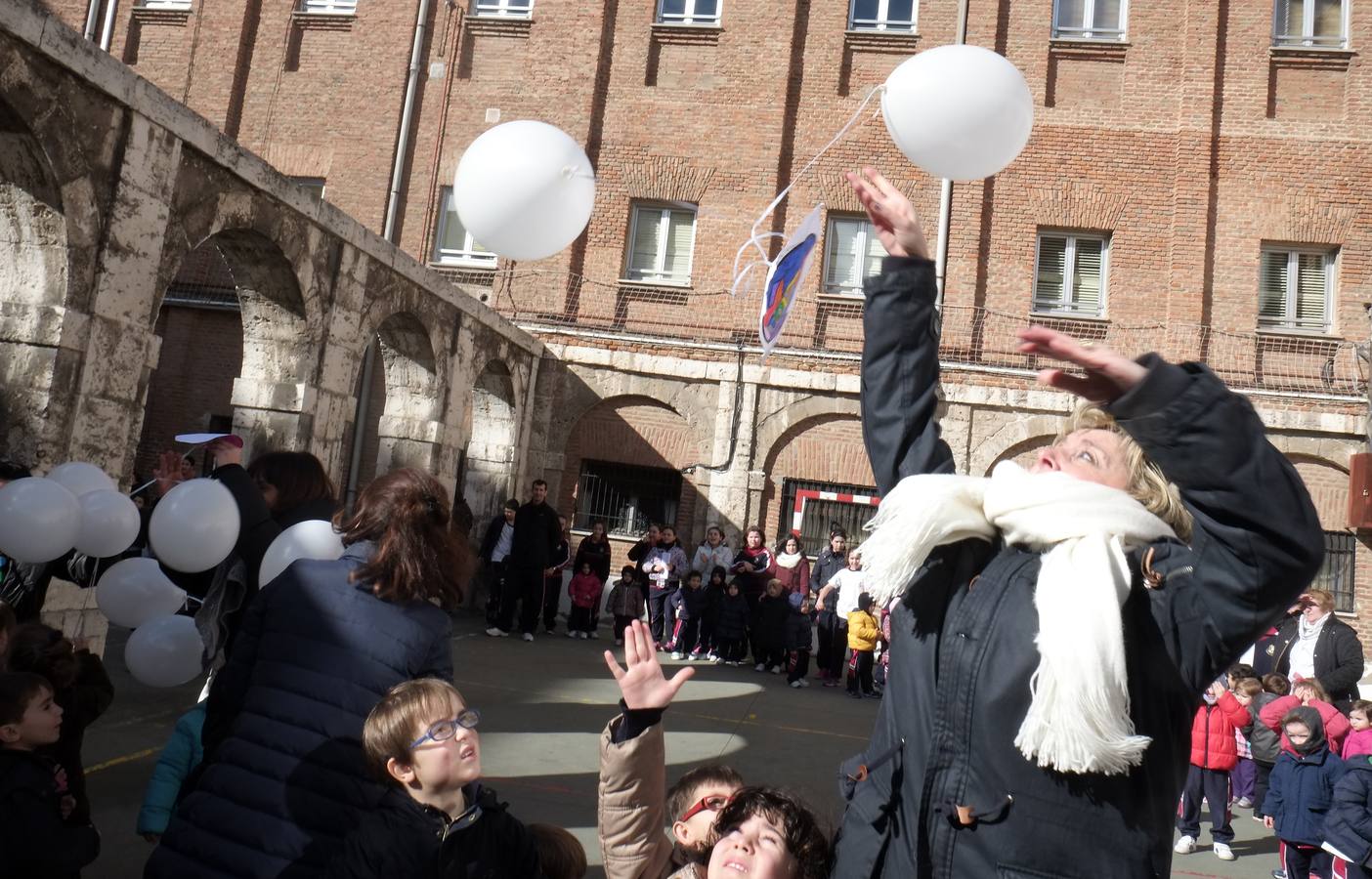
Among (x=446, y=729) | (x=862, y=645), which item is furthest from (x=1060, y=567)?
(x=862, y=645)

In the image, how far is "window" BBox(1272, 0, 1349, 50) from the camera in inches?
589

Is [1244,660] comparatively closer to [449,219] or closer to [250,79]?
[449,219]

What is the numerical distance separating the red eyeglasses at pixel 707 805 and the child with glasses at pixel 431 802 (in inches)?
15.2

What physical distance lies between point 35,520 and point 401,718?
8.69 feet

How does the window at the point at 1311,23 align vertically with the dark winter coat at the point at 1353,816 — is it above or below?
above

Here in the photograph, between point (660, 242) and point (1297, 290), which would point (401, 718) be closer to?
point (660, 242)

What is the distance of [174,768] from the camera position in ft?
11.4

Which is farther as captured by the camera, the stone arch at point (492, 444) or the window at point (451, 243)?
the window at point (451, 243)

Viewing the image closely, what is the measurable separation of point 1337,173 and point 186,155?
15085 millimetres

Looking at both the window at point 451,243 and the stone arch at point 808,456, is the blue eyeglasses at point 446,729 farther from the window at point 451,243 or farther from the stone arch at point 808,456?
the window at point 451,243

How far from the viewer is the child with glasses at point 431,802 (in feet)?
7.34

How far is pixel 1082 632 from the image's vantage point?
1491 mm

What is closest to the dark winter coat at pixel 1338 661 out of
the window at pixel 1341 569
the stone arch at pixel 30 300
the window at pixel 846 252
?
the window at pixel 1341 569

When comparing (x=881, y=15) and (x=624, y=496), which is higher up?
(x=881, y=15)
